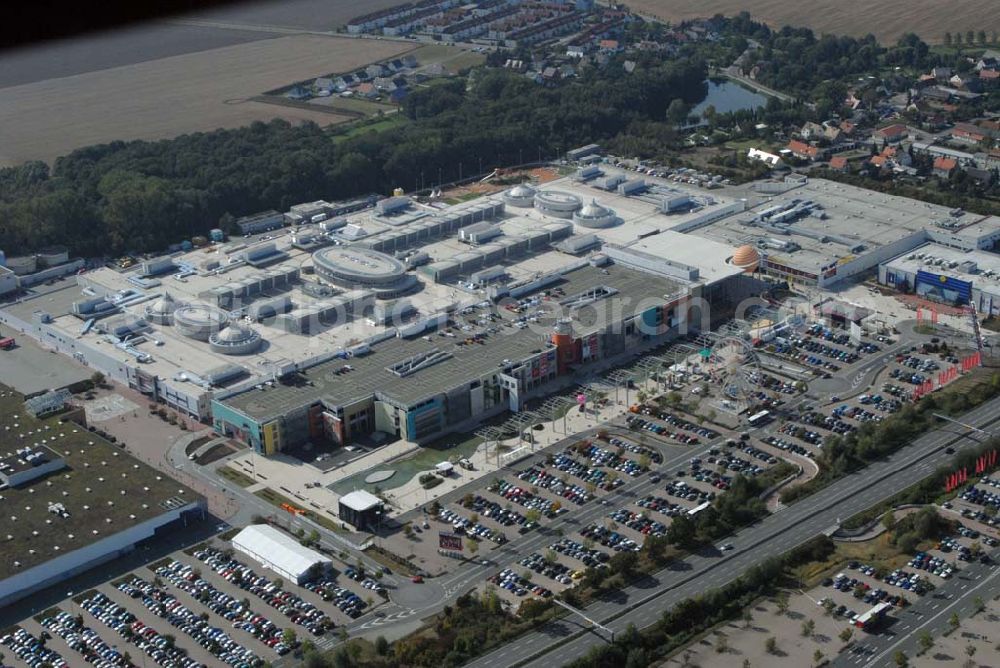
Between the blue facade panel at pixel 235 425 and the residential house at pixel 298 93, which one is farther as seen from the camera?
the residential house at pixel 298 93

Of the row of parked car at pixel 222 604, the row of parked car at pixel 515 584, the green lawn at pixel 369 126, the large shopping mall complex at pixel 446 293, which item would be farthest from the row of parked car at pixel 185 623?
the green lawn at pixel 369 126

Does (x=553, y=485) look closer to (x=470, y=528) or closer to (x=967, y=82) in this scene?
(x=470, y=528)

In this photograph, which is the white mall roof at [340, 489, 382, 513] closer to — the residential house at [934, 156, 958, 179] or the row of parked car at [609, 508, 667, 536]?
the row of parked car at [609, 508, 667, 536]

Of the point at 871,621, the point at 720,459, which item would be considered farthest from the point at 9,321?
the point at 871,621

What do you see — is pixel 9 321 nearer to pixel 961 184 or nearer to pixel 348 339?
pixel 348 339

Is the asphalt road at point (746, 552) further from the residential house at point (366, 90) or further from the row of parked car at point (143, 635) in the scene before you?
the residential house at point (366, 90)

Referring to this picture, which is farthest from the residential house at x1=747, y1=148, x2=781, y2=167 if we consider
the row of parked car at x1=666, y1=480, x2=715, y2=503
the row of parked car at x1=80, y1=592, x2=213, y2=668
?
the row of parked car at x1=80, y1=592, x2=213, y2=668
